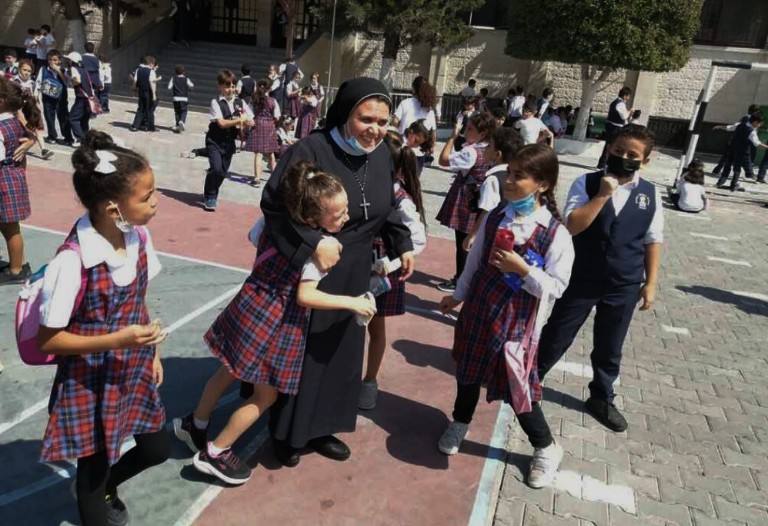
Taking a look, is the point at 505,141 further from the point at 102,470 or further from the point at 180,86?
the point at 180,86

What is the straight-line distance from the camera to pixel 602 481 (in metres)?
3.25

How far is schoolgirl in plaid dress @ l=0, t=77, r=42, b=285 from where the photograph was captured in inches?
172

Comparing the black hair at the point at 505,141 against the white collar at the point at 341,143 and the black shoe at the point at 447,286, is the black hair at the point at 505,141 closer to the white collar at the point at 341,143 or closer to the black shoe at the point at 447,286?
the black shoe at the point at 447,286

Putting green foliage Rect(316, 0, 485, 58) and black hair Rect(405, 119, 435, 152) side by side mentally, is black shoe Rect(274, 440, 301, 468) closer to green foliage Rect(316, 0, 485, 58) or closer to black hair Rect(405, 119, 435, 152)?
black hair Rect(405, 119, 435, 152)

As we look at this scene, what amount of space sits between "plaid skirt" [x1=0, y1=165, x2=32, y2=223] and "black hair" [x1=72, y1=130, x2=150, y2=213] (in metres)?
3.03

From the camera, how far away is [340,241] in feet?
9.12

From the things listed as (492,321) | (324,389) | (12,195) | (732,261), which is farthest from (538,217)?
(732,261)

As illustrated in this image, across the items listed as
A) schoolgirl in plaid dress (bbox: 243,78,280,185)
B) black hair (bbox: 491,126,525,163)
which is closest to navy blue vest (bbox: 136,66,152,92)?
schoolgirl in plaid dress (bbox: 243,78,280,185)

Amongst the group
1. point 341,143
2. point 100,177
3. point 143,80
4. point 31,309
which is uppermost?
point 341,143

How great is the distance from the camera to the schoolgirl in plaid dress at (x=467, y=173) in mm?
4992

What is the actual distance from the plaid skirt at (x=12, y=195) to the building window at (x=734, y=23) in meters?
22.6

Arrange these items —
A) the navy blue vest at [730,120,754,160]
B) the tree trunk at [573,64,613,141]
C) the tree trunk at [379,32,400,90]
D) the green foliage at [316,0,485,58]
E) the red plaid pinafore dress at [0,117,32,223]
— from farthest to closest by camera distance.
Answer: the tree trunk at [379,32,400,90]
the green foliage at [316,0,485,58]
the tree trunk at [573,64,613,141]
the navy blue vest at [730,120,754,160]
the red plaid pinafore dress at [0,117,32,223]

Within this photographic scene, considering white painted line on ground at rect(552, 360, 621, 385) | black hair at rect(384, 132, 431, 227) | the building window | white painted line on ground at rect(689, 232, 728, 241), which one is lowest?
white painted line on ground at rect(552, 360, 621, 385)

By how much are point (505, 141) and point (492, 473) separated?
93.8 inches
